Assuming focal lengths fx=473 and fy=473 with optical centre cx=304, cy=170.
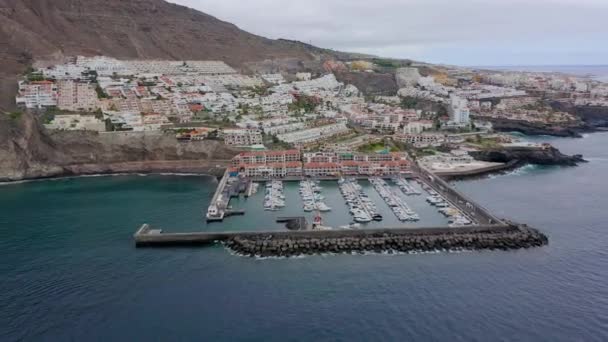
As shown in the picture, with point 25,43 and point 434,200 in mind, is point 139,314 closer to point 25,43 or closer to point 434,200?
point 434,200

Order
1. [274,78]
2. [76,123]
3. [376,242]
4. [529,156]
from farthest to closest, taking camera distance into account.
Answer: [274,78] → [529,156] → [76,123] → [376,242]

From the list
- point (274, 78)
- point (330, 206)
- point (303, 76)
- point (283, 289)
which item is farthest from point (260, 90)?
point (283, 289)

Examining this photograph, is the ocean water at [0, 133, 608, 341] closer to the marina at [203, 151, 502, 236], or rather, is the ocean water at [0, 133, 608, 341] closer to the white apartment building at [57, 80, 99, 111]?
the marina at [203, 151, 502, 236]

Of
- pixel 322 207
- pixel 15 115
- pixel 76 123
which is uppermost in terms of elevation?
pixel 15 115

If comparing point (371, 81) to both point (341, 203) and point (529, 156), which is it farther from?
point (341, 203)

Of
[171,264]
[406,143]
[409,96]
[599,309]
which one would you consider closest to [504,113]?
[409,96]

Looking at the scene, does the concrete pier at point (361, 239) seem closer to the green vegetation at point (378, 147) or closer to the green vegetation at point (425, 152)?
the green vegetation at point (378, 147)

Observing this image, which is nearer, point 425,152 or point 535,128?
point 425,152

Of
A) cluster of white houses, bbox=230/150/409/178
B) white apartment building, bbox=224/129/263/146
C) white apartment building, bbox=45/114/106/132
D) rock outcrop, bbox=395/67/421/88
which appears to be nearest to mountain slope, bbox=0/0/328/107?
white apartment building, bbox=45/114/106/132
